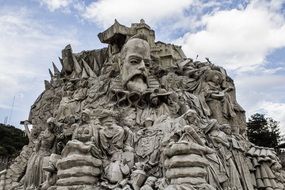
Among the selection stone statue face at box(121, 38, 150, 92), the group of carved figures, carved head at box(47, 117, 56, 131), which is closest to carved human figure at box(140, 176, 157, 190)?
the group of carved figures

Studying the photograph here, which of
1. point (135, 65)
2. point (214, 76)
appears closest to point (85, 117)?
point (135, 65)

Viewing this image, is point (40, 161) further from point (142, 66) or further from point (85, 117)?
point (142, 66)

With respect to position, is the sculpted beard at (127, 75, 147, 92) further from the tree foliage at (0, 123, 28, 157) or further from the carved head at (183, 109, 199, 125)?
the tree foliage at (0, 123, 28, 157)

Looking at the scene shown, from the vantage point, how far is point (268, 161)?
9.44m

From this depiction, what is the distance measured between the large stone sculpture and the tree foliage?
2297 centimetres

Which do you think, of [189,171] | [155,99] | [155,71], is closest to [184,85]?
[155,71]

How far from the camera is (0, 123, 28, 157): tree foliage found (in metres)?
35.0

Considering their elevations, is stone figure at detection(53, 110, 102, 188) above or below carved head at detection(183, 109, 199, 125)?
below

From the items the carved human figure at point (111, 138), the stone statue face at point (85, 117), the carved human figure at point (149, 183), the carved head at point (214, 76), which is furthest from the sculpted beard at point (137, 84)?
the carved human figure at point (149, 183)

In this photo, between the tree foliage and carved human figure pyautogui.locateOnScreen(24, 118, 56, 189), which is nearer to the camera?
carved human figure pyautogui.locateOnScreen(24, 118, 56, 189)

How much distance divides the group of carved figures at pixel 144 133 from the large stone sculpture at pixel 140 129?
0.08 feet

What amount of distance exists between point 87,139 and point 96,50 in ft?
24.0

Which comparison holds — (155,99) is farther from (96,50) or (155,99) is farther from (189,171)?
(96,50)

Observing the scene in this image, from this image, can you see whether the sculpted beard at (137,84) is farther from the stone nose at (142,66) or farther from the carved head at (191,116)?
the carved head at (191,116)
